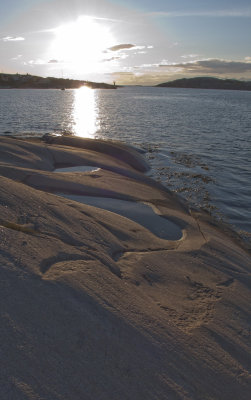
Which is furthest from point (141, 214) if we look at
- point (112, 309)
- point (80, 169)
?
point (80, 169)

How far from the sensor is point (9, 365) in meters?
2.15

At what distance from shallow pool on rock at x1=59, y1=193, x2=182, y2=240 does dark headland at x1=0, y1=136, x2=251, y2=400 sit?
387mm

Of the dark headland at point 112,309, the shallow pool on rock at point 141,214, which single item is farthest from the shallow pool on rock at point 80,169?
the dark headland at point 112,309

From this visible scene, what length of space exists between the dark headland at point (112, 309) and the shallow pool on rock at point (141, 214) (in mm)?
387

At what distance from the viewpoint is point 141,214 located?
21.5ft

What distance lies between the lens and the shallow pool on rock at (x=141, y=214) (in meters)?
5.90

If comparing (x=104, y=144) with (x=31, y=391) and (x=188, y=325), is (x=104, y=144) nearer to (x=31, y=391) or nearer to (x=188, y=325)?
(x=188, y=325)

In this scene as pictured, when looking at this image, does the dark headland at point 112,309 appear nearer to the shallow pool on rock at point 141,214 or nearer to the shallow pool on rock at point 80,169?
the shallow pool on rock at point 141,214

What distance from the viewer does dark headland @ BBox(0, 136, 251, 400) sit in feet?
7.50

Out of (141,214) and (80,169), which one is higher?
(80,169)

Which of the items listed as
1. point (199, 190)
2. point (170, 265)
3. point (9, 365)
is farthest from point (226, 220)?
point (9, 365)

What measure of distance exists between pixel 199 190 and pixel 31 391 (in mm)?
9067

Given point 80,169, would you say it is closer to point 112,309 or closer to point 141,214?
point 141,214

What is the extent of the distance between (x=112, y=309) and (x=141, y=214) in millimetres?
3698
